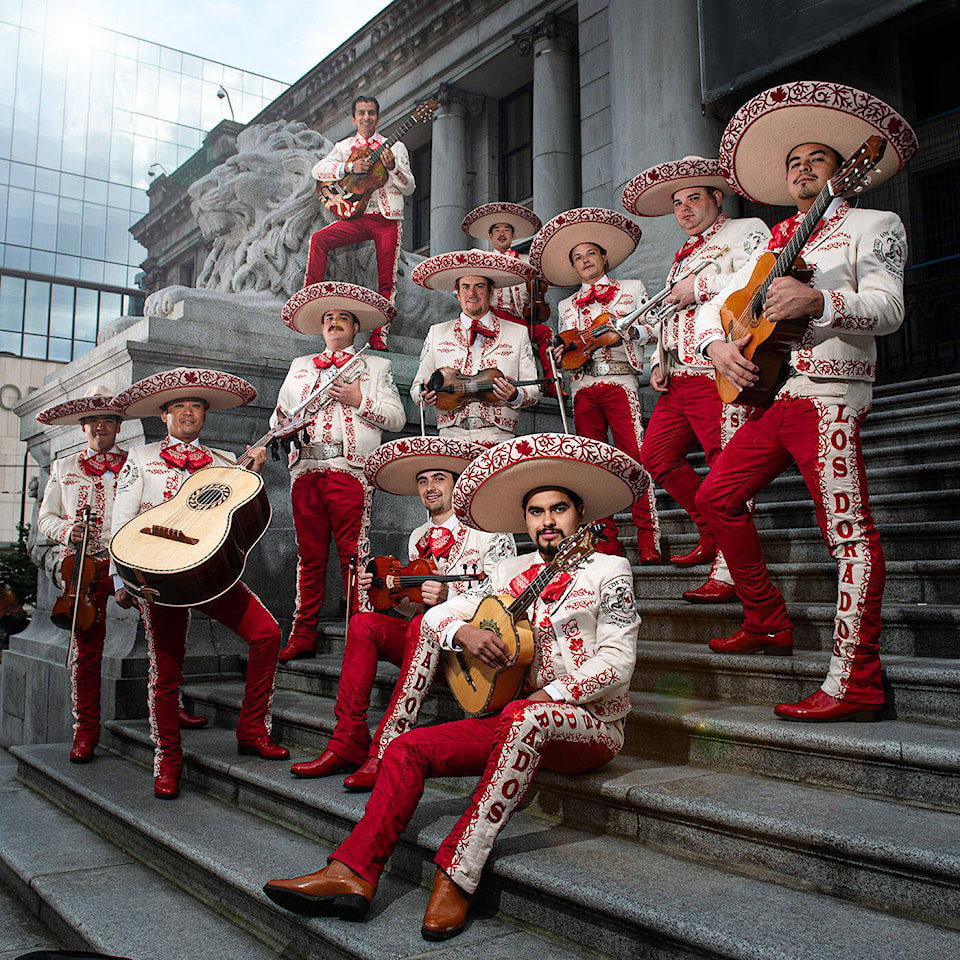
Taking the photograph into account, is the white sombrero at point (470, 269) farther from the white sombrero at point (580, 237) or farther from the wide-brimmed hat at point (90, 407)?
the wide-brimmed hat at point (90, 407)

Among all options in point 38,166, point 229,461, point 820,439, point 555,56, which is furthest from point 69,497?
A: point 38,166

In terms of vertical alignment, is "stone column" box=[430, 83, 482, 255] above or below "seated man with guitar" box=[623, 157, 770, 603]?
above

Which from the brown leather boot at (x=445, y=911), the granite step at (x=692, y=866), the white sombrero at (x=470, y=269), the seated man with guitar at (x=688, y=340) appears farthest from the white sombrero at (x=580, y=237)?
the brown leather boot at (x=445, y=911)

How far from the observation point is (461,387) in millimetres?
6305

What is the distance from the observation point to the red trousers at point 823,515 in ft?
11.8

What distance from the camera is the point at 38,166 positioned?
3950cm

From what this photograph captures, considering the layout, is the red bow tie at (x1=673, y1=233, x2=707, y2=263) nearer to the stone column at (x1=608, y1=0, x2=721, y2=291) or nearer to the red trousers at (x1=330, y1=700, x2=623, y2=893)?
the red trousers at (x1=330, y1=700, x2=623, y2=893)

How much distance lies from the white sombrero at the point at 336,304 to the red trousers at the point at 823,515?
135 inches

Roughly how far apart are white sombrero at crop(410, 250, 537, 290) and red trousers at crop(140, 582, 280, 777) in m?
2.78

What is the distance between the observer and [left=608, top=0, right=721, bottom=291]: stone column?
1126 centimetres

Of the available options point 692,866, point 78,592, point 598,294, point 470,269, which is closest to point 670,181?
point 598,294

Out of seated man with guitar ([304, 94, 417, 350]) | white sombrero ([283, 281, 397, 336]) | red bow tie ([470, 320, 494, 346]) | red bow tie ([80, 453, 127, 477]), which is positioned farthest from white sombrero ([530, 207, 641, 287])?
red bow tie ([80, 453, 127, 477])

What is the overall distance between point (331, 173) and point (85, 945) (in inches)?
253

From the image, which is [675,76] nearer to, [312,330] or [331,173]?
[331,173]
